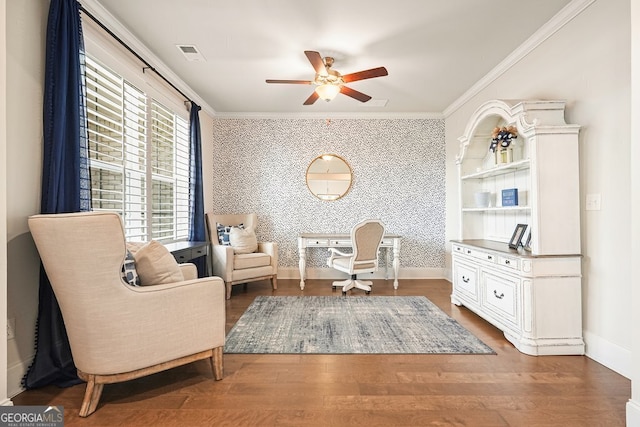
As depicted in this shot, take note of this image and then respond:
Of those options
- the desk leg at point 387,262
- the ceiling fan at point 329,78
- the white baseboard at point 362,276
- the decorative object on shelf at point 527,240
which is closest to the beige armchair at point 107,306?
the ceiling fan at point 329,78

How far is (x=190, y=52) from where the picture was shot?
3.22m

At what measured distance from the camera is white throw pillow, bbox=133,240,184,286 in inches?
77.3

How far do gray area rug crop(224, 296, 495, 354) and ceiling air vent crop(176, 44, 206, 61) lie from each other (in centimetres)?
275

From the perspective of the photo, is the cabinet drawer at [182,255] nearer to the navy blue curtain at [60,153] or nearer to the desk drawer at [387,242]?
the navy blue curtain at [60,153]

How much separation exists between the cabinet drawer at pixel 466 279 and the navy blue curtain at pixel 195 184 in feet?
10.3

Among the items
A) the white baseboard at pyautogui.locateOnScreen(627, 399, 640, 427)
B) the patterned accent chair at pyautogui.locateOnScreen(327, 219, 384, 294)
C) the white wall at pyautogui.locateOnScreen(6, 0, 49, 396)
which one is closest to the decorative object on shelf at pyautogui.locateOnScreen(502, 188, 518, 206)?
the patterned accent chair at pyautogui.locateOnScreen(327, 219, 384, 294)

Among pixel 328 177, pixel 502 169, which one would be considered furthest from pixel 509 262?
pixel 328 177

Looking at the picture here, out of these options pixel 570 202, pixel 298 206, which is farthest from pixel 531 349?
pixel 298 206

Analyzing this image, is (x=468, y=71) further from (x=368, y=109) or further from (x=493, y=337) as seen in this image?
(x=493, y=337)

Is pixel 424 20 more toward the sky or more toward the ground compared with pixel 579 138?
more toward the sky

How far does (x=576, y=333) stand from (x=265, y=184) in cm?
420

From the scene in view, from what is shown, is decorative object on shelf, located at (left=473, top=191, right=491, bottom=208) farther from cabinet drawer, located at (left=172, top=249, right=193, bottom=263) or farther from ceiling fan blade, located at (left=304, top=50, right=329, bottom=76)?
cabinet drawer, located at (left=172, top=249, right=193, bottom=263)

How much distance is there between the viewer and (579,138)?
248 centimetres

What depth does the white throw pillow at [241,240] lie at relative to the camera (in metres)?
4.47
